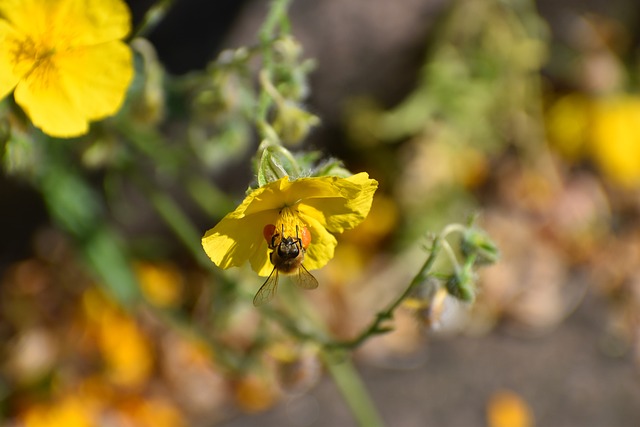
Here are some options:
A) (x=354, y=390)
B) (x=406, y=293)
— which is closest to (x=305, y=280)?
(x=406, y=293)

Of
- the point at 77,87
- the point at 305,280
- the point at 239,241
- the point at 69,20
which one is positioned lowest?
the point at 305,280

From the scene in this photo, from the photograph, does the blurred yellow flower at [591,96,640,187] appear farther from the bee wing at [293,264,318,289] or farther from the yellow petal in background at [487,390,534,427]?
the bee wing at [293,264,318,289]

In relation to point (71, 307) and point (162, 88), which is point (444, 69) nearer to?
point (162, 88)

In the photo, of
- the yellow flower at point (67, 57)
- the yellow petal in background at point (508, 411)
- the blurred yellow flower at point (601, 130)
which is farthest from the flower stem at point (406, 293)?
the blurred yellow flower at point (601, 130)

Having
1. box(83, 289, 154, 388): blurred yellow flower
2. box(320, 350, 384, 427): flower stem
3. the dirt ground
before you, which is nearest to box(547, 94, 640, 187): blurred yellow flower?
the dirt ground

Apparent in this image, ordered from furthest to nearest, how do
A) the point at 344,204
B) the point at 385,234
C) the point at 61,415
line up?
the point at 385,234 → the point at 61,415 → the point at 344,204

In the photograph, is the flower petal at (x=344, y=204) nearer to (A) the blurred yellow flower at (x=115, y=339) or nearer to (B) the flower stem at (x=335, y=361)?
(B) the flower stem at (x=335, y=361)

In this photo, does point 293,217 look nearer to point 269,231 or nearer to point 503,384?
point 269,231
